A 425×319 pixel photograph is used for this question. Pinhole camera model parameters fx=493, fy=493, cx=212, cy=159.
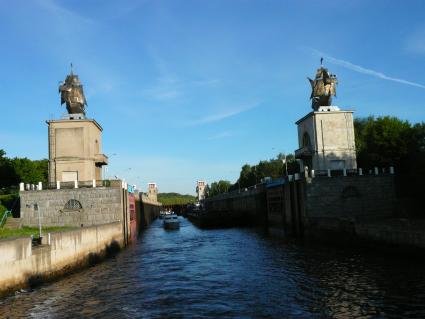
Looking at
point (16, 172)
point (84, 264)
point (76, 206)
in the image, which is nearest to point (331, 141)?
point (76, 206)

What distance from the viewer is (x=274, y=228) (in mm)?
59281

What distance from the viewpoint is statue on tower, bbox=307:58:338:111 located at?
61250 mm

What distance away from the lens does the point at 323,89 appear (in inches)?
2418

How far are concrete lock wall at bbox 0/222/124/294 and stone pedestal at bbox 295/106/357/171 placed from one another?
28.5m

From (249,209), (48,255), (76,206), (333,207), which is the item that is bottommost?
(48,255)

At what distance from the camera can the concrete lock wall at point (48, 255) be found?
20.9m

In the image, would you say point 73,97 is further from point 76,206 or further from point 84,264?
point 84,264

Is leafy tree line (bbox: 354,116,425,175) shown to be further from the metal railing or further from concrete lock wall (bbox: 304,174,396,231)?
the metal railing

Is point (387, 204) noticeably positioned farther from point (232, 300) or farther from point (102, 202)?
point (232, 300)

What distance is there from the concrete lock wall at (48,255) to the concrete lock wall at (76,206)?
30.1 feet

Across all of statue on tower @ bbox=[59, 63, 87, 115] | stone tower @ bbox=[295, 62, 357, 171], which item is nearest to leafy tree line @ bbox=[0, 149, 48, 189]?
statue on tower @ bbox=[59, 63, 87, 115]

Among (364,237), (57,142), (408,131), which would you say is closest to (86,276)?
(364,237)

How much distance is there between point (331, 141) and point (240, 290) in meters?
38.3

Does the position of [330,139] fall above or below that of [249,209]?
above
